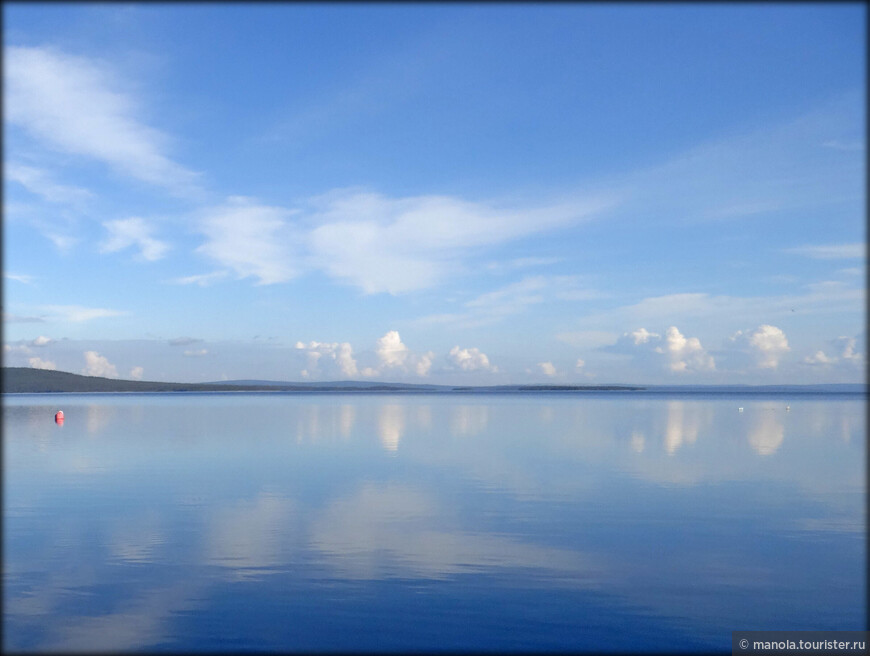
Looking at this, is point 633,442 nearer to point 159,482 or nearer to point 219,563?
point 159,482

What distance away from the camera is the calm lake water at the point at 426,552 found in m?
10.9

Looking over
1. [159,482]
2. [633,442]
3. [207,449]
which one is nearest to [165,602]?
[159,482]

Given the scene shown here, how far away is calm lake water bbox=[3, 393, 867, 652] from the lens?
35.6ft

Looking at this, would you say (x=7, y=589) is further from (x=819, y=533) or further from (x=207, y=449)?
(x=207, y=449)

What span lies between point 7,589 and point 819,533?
62.0 feet

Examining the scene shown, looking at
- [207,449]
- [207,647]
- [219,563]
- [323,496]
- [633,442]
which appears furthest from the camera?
[633,442]

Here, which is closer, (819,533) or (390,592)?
(390,592)

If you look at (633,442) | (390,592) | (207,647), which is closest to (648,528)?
(390,592)

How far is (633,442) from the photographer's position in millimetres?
40969

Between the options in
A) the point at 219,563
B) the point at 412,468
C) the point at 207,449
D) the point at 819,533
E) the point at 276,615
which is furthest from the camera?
the point at 207,449

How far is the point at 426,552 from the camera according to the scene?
15.1 metres

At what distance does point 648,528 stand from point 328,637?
10470mm

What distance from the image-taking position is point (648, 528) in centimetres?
1781

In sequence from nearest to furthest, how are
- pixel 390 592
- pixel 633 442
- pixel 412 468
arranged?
pixel 390 592, pixel 412 468, pixel 633 442
